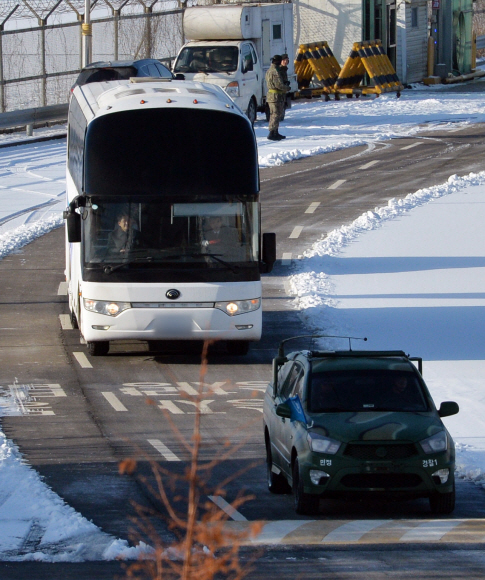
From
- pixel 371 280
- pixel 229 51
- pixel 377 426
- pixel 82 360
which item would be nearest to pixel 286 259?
pixel 371 280

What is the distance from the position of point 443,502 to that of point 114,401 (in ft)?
17.4

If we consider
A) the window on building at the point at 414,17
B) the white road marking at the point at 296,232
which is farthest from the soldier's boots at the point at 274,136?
the window on building at the point at 414,17

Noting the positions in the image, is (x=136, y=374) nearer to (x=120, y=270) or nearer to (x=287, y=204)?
(x=120, y=270)

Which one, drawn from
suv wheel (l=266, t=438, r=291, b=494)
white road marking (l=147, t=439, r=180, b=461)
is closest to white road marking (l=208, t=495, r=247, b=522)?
suv wheel (l=266, t=438, r=291, b=494)

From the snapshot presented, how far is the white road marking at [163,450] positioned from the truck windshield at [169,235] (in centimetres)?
343

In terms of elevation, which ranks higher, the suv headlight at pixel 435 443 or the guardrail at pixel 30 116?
the guardrail at pixel 30 116

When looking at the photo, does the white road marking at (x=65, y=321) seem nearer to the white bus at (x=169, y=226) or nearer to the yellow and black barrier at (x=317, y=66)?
the white bus at (x=169, y=226)

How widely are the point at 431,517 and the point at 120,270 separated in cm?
661

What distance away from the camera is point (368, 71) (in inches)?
1795

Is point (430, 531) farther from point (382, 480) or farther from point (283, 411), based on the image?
point (283, 411)

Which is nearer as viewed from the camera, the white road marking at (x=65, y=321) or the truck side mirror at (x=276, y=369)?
the truck side mirror at (x=276, y=369)

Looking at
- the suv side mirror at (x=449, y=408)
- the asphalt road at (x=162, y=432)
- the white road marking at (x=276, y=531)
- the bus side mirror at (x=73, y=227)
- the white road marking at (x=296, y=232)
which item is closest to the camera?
the asphalt road at (x=162, y=432)

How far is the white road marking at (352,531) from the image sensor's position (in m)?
8.69

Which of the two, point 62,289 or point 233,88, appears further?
point 233,88
